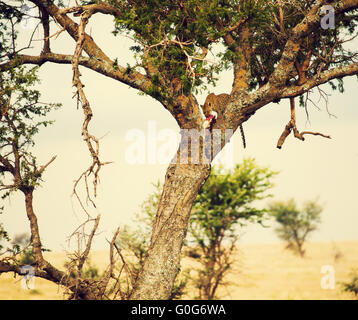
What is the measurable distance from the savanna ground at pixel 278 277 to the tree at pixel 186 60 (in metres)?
11.8

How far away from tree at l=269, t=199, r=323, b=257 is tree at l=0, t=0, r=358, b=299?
33172 mm

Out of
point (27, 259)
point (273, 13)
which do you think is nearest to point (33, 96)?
point (273, 13)

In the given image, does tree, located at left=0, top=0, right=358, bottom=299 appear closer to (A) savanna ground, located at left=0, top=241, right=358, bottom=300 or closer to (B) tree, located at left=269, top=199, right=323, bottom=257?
(A) savanna ground, located at left=0, top=241, right=358, bottom=300

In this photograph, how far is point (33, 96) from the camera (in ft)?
36.0

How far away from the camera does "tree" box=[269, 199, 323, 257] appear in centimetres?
4422

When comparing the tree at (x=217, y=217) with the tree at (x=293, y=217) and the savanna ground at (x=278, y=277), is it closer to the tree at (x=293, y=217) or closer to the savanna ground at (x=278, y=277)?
the savanna ground at (x=278, y=277)

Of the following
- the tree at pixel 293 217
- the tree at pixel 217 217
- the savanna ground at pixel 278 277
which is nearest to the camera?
the tree at pixel 217 217

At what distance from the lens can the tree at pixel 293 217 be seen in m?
44.2

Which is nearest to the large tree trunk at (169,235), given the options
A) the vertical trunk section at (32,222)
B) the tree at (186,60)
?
the tree at (186,60)

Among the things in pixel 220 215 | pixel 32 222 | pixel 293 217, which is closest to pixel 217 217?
pixel 220 215

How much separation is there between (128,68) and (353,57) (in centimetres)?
538

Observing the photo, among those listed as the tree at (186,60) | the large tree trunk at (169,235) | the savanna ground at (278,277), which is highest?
the tree at (186,60)

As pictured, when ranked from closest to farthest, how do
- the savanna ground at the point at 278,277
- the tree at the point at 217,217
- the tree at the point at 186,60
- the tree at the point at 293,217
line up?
the tree at the point at 186,60 < the tree at the point at 217,217 < the savanna ground at the point at 278,277 < the tree at the point at 293,217

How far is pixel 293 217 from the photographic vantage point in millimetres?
45000
